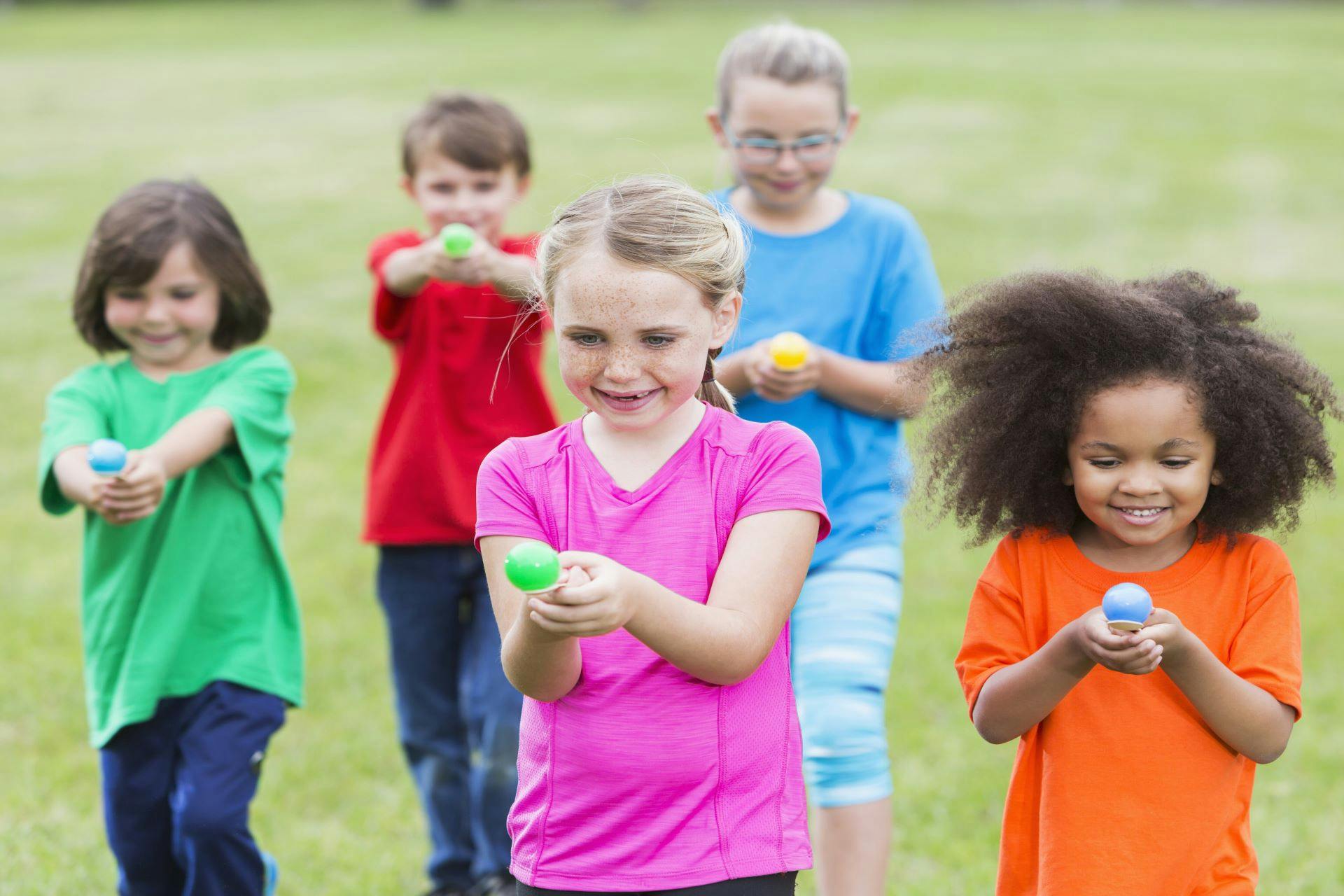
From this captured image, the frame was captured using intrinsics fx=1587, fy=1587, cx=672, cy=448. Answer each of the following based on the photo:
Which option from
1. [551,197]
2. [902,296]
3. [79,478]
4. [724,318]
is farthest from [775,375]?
[551,197]

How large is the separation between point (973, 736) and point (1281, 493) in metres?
2.97

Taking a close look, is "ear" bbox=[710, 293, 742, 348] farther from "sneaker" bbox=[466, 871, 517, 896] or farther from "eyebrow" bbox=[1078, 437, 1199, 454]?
"sneaker" bbox=[466, 871, 517, 896]

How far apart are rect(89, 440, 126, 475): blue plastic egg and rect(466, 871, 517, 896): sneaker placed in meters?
1.59

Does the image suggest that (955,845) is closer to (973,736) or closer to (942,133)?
(973,736)

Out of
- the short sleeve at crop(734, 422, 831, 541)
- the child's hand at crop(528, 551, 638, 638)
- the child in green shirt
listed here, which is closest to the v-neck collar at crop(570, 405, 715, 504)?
the short sleeve at crop(734, 422, 831, 541)

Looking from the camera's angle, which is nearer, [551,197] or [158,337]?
[158,337]

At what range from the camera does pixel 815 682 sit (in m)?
3.67

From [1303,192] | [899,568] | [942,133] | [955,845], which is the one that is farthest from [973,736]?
[942,133]

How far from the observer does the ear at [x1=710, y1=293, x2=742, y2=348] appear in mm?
2783

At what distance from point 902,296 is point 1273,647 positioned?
1.46 meters

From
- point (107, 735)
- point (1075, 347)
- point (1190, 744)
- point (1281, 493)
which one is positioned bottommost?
point (107, 735)

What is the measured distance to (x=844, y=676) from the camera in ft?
12.0

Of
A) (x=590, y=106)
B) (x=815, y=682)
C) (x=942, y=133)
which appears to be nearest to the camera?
(x=815, y=682)

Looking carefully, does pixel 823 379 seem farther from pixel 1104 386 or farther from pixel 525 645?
pixel 525 645
